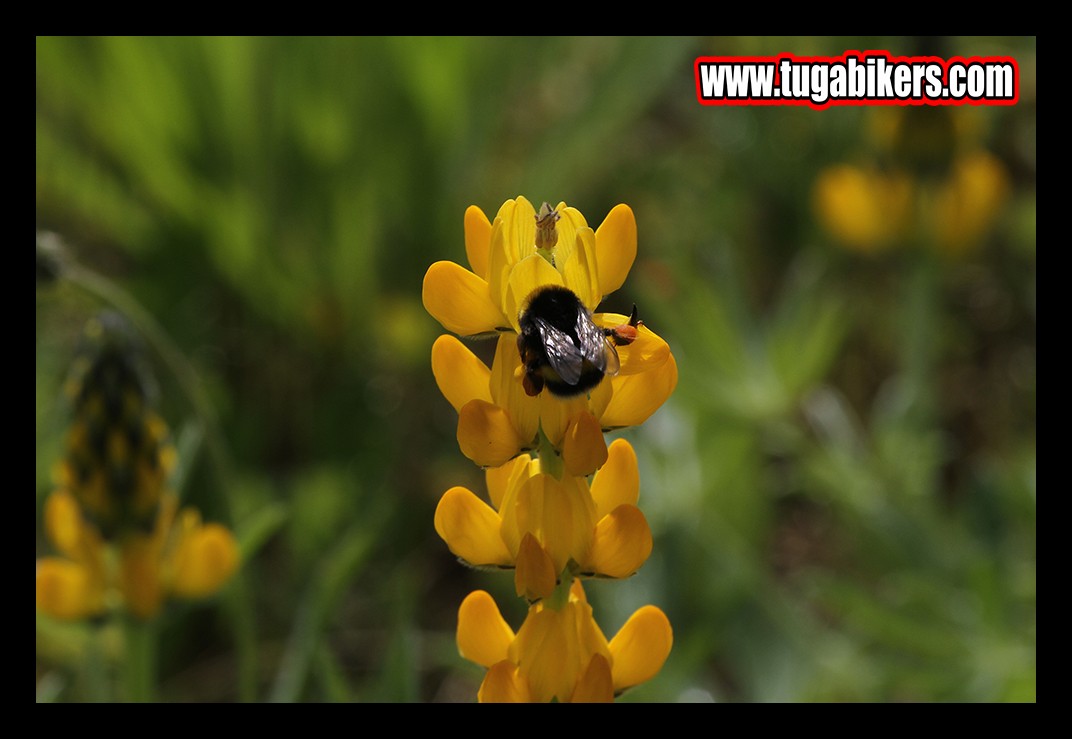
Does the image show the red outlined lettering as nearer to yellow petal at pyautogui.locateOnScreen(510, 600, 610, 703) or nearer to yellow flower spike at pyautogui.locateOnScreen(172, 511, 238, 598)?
yellow flower spike at pyautogui.locateOnScreen(172, 511, 238, 598)

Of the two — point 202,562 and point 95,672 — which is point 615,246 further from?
point 95,672

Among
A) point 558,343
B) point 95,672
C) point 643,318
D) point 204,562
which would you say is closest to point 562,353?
point 558,343

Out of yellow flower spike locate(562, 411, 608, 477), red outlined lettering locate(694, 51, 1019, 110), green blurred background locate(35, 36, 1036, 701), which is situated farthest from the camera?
red outlined lettering locate(694, 51, 1019, 110)

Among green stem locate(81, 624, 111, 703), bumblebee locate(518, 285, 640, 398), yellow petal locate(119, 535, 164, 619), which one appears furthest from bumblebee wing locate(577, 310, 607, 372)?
green stem locate(81, 624, 111, 703)

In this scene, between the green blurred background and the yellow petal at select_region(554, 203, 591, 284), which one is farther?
the green blurred background

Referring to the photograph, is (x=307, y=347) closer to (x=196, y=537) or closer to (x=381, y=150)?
(x=381, y=150)

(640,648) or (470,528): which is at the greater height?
(470,528)
